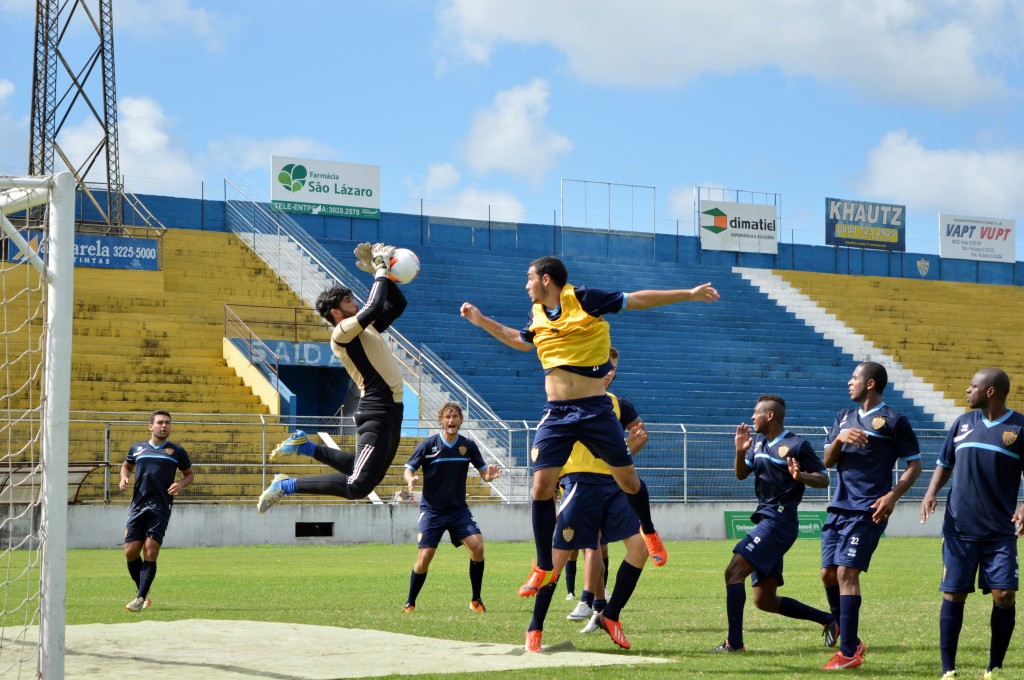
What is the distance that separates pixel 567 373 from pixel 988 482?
8.99 feet

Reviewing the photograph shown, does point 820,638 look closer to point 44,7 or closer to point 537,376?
point 537,376

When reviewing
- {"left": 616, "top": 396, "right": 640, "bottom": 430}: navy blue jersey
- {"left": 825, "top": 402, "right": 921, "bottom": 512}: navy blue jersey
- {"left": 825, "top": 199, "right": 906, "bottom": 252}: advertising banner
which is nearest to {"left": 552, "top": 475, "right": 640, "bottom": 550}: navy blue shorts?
{"left": 616, "top": 396, "right": 640, "bottom": 430}: navy blue jersey

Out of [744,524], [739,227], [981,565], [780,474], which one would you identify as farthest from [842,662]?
[739,227]

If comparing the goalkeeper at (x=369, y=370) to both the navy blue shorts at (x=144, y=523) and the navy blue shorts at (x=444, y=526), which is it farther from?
the navy blue shorts at (x=144, y=523)

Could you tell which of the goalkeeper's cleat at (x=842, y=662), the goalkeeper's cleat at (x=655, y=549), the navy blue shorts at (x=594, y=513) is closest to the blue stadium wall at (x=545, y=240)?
the navy blue shorts at (x=594, y=513)

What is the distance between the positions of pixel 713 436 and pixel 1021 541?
6707mm

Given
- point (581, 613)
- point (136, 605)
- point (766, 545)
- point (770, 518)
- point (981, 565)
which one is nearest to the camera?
point (981, 565)

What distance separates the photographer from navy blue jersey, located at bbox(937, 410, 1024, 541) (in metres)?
7.61

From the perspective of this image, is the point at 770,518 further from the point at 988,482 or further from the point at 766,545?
the point at 988,482

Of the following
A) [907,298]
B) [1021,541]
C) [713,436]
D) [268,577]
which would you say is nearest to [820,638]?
[268,577]

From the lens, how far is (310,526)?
80.3 feet

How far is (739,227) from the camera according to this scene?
153 ft

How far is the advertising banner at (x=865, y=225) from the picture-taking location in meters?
49.8

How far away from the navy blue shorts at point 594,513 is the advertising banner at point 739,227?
36.8 meters
